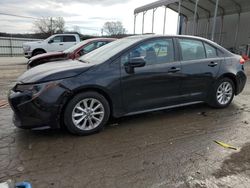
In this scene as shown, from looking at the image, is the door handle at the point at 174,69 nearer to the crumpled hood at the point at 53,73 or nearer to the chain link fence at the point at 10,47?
the crumpled hood at the point at 53,73

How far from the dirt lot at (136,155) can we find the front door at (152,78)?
0.41 meters

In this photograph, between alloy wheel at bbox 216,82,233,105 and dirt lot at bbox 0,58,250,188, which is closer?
dirt lot at bbox 0,58,250,188

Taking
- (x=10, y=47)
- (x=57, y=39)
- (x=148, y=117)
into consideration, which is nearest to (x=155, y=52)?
(x=148, y=117)

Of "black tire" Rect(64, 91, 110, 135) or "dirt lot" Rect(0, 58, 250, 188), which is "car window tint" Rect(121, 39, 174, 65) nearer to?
"black tire" Rect(64, 91, 110, 135)

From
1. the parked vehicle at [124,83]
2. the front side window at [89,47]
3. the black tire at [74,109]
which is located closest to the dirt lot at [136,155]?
the black tire at [74,109]

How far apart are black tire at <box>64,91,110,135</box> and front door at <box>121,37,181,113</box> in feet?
1.26

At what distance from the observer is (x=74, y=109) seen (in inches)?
161

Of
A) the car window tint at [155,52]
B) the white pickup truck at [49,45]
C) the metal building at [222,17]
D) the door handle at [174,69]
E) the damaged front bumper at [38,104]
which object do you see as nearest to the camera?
the damaged front bumper at [38,104]

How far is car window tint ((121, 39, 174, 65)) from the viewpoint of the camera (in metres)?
4.63

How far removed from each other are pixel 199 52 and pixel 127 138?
2.45m

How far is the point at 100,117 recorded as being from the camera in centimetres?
434

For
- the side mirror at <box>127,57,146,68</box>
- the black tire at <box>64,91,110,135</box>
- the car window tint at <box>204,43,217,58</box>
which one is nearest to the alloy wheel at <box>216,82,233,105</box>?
the car window tint at <box>204,43,217,58</box>

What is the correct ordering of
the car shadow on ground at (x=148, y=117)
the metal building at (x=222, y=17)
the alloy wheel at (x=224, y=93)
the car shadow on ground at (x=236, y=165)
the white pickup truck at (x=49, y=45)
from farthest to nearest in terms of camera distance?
the metal building at (x=222, y=17) → the white pickup truck at (x=49, y=45) → the alloy wheel at (x=224, y=93) → the car shadow on ground at (x=148, y=117) → the car shadow on ground at (x=236, y=165)

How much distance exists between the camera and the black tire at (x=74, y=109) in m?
4.05
